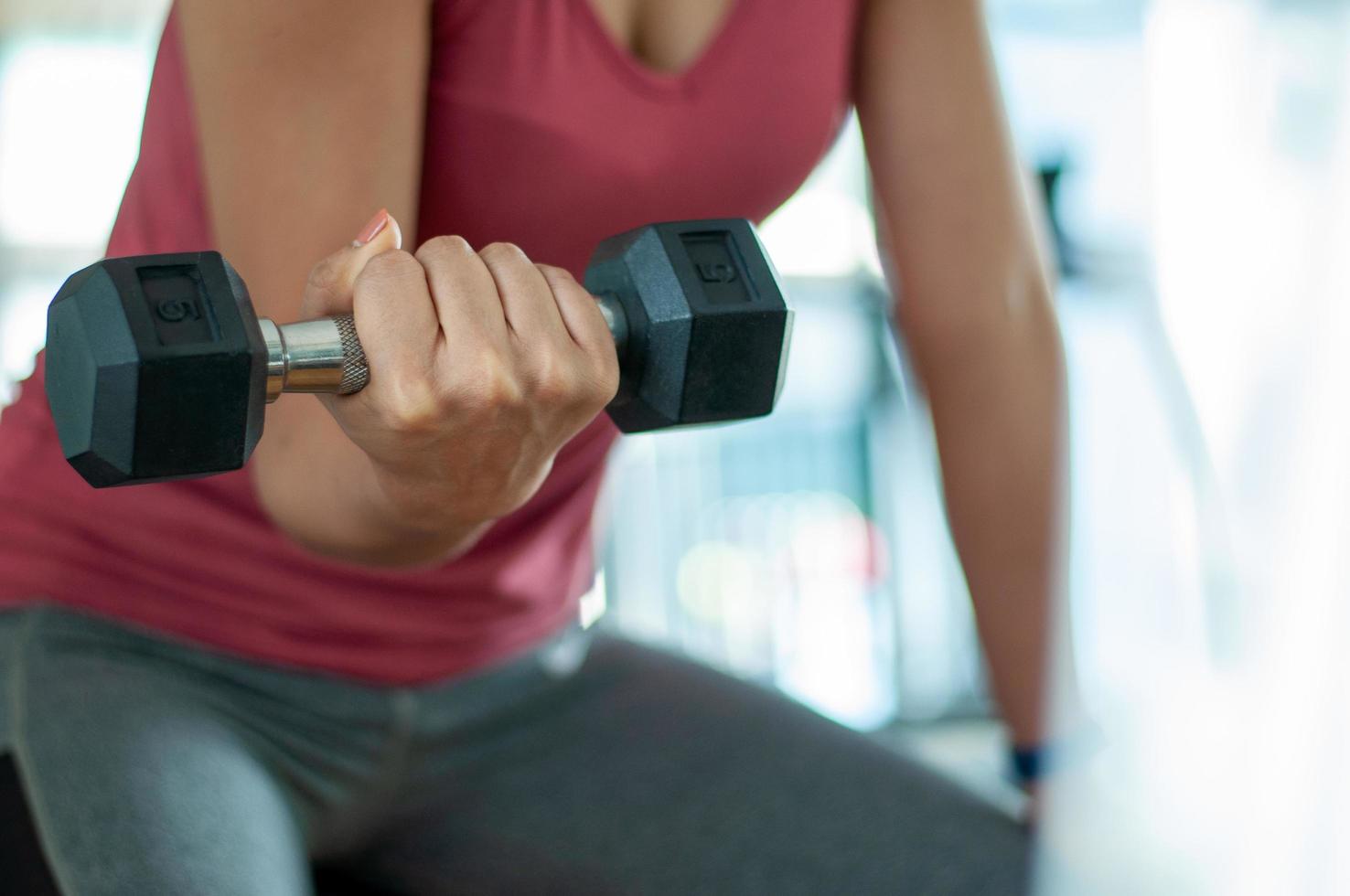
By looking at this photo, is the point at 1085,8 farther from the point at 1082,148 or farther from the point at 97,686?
the point at 97,686

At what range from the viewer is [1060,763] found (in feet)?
3.53

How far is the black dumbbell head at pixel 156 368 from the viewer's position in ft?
1.77

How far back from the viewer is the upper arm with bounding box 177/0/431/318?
72 centimetres

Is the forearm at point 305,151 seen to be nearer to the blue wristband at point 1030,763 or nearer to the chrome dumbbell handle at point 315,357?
the chrome dumbbell handle at point 315,357

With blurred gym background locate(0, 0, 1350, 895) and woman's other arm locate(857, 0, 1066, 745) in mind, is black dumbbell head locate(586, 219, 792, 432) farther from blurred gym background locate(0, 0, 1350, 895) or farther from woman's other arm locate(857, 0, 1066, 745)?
woman's other arm locate(857, 0, 1066, 745)

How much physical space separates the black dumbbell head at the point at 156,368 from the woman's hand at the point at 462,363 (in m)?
0.06

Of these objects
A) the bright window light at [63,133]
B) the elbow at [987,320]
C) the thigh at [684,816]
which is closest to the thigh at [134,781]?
the thigh at [684,816]

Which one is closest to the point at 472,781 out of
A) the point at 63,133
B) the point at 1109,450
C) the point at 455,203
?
the point at 455,203

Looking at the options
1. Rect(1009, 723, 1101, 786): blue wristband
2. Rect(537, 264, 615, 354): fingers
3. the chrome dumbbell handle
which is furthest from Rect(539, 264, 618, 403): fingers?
Rect(1009, 723, 1101, 786): blue wristband

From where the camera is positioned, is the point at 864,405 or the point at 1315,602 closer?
the point at 1315,602

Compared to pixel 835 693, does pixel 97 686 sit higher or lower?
higher

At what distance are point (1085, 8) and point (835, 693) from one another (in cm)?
180

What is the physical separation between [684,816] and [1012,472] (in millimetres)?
409

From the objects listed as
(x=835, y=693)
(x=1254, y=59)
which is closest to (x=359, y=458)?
(x=1254, y=59)
